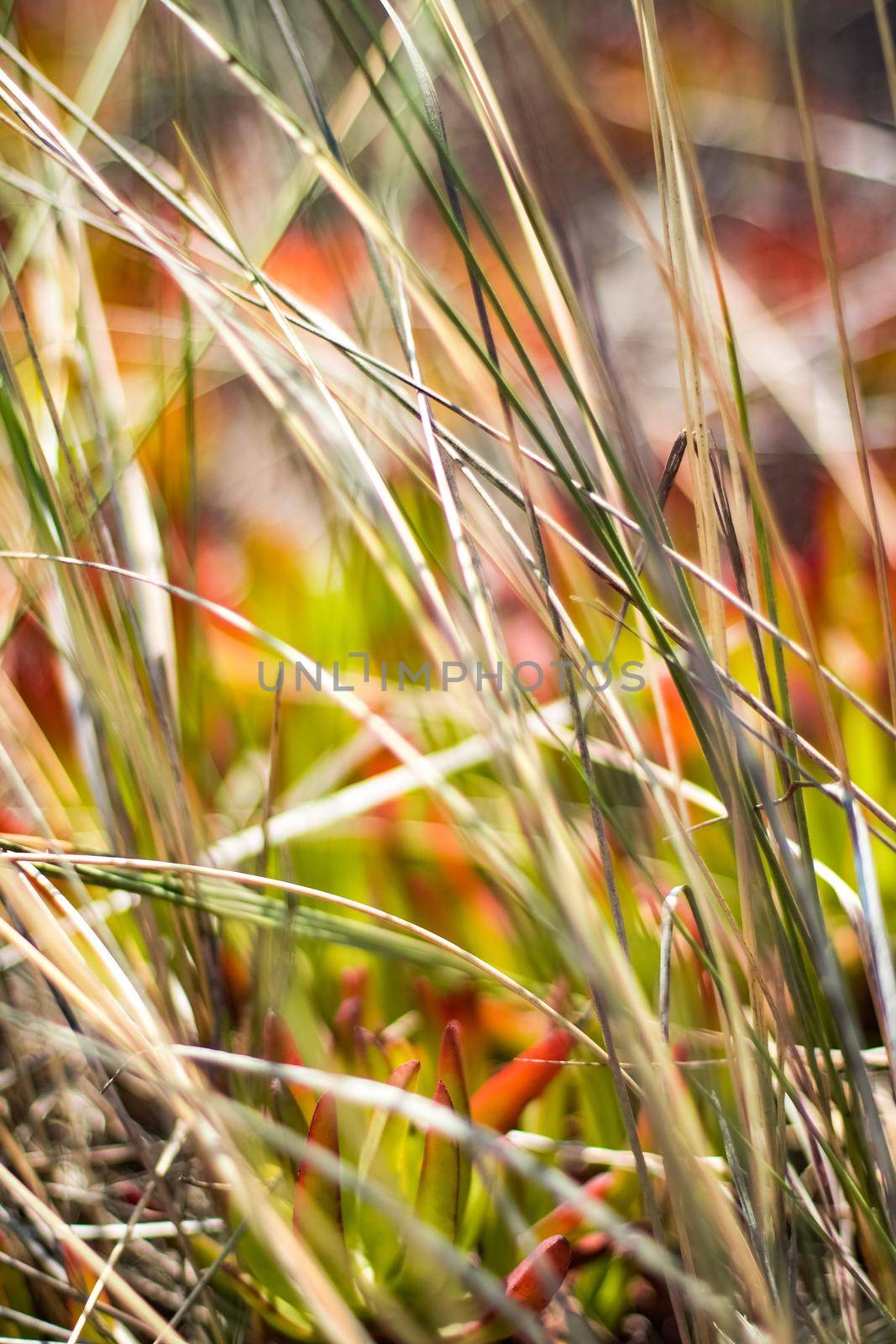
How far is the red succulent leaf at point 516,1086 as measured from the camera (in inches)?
21.8

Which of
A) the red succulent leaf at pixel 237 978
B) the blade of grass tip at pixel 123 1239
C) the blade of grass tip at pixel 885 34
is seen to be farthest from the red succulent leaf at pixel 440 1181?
the blade of grass tip at pixel 885 34

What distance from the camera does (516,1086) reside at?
0.56 metres

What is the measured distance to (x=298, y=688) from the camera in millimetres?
917

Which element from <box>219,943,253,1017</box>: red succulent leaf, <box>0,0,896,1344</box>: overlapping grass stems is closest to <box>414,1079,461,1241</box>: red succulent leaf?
<box>0,0,896,1344</box>: overlapping grass stems

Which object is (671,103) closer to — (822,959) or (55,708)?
(822,959)

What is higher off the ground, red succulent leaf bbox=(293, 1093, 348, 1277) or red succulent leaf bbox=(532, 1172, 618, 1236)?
red succulent leaf bbox=(293, 1093, 348, 1277)

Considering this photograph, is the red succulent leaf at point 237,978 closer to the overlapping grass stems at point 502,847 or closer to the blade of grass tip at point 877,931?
the overlapping grass stems at point 502,847

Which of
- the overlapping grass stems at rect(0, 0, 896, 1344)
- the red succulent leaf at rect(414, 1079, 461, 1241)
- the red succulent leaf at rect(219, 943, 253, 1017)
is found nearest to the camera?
the overlapping grass stems at rect(0, 0, 896, 1344)

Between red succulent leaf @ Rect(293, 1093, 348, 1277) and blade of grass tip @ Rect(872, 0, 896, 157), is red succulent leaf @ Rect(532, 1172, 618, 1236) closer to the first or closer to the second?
red succulent leaf @ Rect(293, 1093, 348, 1277)

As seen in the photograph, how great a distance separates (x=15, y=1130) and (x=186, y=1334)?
186mm

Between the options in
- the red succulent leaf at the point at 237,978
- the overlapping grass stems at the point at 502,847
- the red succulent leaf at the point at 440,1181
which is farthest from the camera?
the red succulent leaf at the point at 237,978

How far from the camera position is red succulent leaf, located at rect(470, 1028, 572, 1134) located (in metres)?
0.55

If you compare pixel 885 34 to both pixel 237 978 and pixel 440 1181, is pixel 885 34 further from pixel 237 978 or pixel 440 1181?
pixel 237 978

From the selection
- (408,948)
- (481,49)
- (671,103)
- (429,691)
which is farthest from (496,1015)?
(481,49)
